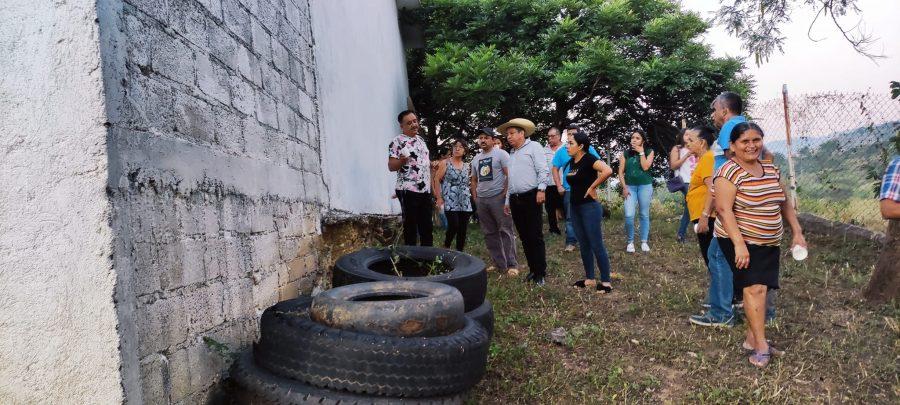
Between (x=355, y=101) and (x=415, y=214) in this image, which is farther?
(x=355, y=101)

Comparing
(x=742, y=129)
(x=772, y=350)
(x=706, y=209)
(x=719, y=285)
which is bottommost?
(x=772, y=350)

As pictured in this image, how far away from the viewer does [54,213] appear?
1736mm

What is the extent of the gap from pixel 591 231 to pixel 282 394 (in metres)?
3.45

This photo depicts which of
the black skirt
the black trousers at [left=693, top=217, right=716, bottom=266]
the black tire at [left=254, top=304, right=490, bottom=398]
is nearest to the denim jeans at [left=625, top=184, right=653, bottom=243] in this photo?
the black trousers at [left=693, top=217, right=716, bottom=266]

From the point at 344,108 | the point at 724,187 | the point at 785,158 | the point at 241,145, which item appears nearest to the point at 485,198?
the point at 344,108

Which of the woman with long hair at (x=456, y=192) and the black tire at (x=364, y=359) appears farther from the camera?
the woman with long hair at (x=456, y=192)

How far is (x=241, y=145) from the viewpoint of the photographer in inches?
112

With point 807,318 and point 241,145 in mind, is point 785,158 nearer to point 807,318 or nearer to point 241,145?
point 807,318

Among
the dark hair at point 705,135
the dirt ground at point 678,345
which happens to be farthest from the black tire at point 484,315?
the dark hair at point 705,135

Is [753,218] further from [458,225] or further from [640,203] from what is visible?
[458,225]

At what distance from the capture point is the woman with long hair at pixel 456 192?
683 cm

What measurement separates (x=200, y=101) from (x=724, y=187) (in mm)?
3021

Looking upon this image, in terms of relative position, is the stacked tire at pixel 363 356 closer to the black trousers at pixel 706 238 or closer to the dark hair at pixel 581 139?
the black trousers at pixel 706 238

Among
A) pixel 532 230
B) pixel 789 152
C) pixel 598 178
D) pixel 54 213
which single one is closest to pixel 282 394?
pixel 54 213
